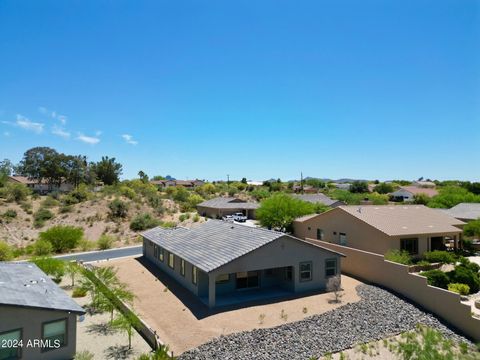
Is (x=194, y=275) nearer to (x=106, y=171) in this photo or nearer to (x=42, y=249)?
(x=42, y=249)

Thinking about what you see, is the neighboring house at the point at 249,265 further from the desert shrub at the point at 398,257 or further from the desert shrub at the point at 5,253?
the desert shrub at the point at 5,253

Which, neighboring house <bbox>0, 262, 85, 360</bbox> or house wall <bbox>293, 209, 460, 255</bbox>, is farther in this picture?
house wall <bbox>293, 209, 460, 255</bbox>

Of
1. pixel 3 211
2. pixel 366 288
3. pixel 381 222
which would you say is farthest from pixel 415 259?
pixel 3 211

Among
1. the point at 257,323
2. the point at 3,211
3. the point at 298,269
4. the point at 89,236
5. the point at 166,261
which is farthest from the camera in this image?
the point at 3,211

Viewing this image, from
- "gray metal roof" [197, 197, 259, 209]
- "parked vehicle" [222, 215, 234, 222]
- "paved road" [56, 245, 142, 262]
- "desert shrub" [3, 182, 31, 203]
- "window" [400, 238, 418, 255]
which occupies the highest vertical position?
"desert shrub" [3, 182, 31, 203]

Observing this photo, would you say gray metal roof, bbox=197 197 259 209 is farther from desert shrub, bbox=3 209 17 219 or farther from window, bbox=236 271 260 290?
window, bbox=236 271 260 290

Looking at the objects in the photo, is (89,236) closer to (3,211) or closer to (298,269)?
(3,211)

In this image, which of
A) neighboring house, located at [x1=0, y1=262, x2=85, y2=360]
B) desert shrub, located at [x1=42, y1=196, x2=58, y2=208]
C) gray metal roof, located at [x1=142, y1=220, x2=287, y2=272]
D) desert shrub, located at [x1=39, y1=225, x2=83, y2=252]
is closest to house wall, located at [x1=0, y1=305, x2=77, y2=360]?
neighboring house, located at [x1=0, y1=262, x2=85, y2=360]
